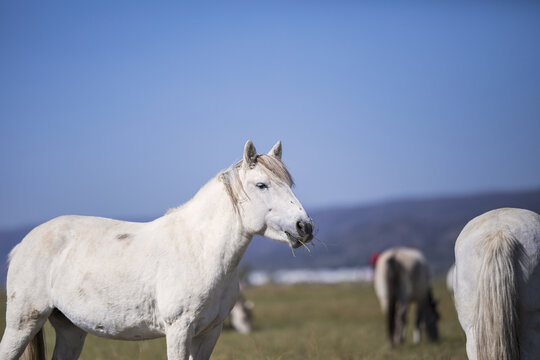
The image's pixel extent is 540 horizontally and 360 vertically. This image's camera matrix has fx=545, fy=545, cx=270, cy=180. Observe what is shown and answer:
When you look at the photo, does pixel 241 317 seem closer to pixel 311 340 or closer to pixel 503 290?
pixel 311 340

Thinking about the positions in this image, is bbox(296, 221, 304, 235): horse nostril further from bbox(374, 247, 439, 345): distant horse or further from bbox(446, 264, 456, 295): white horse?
bbox(374, 247, 439, 345): distant horse

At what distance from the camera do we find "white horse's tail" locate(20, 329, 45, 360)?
510 cm

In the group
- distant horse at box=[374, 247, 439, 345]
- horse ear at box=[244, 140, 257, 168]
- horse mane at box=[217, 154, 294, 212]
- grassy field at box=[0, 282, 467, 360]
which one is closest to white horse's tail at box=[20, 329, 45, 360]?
grassy field at box=[0, 282, 467, 360]

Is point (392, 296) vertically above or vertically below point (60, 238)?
below

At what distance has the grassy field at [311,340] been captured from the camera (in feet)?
24.3

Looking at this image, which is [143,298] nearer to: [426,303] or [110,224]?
[110,224]

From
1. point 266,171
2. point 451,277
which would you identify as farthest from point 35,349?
point 451,277

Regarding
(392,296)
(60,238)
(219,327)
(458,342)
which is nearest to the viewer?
(219,327)

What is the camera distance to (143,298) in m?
4.41

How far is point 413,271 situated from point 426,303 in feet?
3.03

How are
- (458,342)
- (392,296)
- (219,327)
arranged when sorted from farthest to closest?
(392,296), (458,342), (219,327)

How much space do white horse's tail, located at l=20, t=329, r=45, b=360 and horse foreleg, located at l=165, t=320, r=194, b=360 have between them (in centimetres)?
168

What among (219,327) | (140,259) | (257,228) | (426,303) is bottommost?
(426,303)

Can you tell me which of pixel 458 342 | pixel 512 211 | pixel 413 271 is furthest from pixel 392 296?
pixel 512 211
